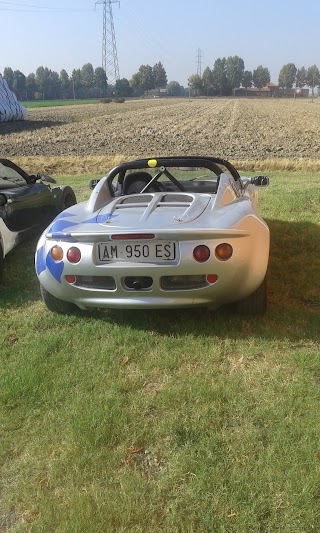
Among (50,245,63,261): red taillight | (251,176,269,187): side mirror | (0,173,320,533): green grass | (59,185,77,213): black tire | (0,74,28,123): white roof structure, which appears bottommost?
(0,173,320,533): green grass

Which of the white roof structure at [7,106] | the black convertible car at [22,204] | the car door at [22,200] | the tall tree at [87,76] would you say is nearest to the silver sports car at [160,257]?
the black convertible car at [22,204]

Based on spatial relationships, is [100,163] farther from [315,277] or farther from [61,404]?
[61,404]

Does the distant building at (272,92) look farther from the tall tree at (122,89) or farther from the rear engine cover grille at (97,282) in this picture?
the rear engine cover grille at (97,282)

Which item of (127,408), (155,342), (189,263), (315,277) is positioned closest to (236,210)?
(189,263)

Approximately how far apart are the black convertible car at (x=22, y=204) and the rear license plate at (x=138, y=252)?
154cm

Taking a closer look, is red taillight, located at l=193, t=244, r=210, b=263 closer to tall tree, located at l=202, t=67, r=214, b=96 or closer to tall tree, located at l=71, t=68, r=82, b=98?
tall tree, located at l=71, t=68, r=82, b=98

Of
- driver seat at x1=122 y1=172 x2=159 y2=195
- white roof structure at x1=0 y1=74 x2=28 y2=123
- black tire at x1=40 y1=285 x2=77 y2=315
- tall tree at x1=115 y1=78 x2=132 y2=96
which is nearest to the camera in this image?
black tire at x1=40 y1=285 x2=77 y2=315

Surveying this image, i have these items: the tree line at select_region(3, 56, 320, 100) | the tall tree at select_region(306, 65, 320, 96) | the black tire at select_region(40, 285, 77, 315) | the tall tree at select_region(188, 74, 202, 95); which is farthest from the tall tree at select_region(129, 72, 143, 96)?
the black tire at select_region(40, 285, 77, 315)

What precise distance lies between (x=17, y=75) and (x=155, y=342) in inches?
5297

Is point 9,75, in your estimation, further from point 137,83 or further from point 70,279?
point 70,279

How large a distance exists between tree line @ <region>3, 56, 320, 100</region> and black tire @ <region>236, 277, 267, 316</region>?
112 meters

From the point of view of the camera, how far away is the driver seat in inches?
167

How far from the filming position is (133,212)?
133 inches

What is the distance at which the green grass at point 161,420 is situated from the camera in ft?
5.96
